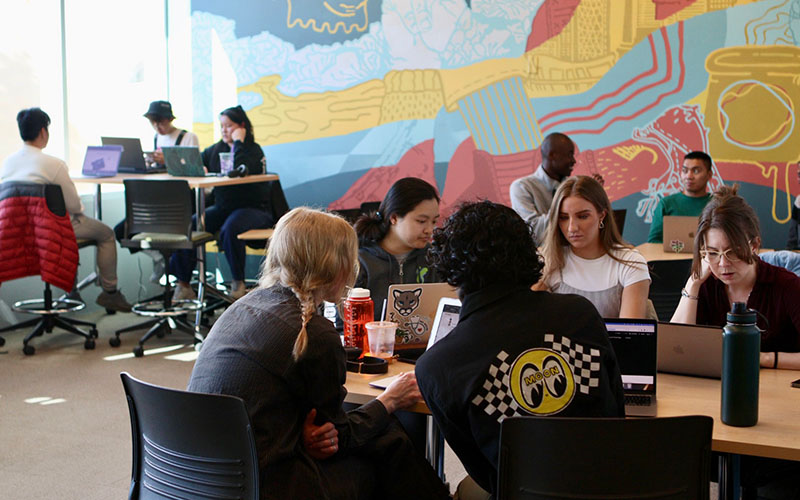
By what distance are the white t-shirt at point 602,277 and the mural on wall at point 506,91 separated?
327 centimetres

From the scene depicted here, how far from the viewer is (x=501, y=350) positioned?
5.88ft

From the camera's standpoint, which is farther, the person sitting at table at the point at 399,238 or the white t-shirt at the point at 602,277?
the person sitting at table at the point at 399,238

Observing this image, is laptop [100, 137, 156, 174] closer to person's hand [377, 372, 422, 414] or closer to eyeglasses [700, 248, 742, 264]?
person's hand [377, 372, 422, 414]

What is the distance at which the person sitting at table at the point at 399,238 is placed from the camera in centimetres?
327

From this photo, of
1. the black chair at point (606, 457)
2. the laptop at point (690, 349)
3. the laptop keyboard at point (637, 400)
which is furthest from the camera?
the laptop at point (690, 349)

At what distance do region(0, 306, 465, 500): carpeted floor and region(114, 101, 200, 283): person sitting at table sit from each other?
63 cm

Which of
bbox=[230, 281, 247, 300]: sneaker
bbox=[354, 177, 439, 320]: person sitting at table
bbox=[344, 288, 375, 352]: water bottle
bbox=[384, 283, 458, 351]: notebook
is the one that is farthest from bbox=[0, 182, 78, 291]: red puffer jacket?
bbox=[384, 283, 458, 351]: notebook

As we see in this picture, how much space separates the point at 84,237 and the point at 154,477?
13.6 feet

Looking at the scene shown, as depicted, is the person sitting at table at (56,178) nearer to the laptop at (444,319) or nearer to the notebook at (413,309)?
the notebook at (413,309)

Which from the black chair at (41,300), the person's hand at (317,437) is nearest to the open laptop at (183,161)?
the black chair at (41,300)

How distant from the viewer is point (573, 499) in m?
1.68

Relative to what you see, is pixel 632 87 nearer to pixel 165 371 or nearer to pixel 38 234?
pixel 165 371

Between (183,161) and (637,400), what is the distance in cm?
454

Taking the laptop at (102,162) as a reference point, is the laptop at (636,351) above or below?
below
